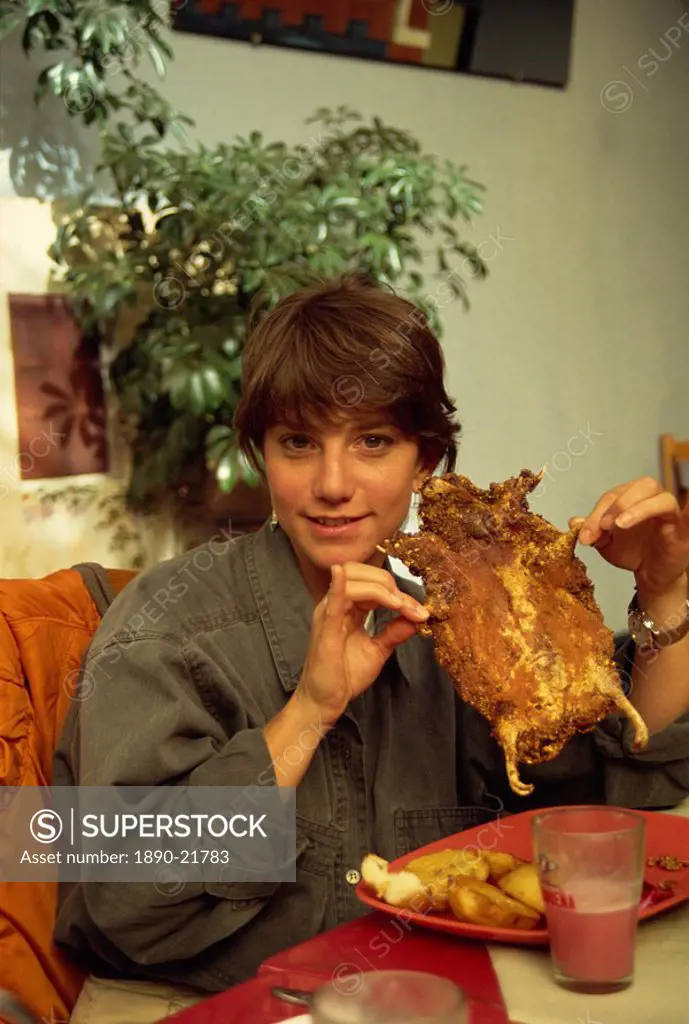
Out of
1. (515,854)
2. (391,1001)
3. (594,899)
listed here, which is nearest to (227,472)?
(515,854)

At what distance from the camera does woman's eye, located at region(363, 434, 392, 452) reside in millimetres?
1354

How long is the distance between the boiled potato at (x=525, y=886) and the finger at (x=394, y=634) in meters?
0.26

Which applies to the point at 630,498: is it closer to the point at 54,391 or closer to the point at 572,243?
the point at 54,391

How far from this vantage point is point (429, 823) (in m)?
1.35

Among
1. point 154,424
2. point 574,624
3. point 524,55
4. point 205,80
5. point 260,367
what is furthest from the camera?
point 524,55

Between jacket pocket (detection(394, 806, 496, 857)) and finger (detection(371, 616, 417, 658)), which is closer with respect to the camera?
finger (detection(371, 616, 417, 658))

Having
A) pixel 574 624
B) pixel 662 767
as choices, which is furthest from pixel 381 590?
pixel 662 767

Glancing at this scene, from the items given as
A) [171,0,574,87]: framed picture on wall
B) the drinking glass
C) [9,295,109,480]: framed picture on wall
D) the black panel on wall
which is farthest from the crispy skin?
the black panel on wall

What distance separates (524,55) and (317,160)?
1.09 meters

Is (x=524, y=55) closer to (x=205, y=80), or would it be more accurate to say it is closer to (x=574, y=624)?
(x=205, y=80)

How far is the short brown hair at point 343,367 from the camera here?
52.4 inches

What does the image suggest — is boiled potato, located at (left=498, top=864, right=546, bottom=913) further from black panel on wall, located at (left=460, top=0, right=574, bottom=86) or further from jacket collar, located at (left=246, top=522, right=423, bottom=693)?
black panel on wall, located at (left=460, top=0, right=574, bottom=86)

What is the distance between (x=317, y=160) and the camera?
3.19 meters

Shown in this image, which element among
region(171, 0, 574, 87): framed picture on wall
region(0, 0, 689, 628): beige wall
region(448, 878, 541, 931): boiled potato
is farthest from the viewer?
region(0, 0, 689, 628): beige wall
